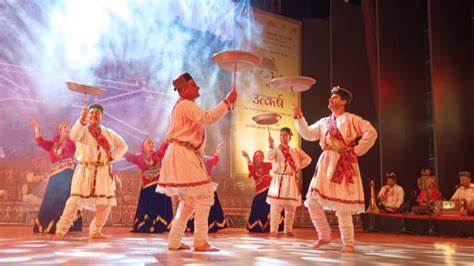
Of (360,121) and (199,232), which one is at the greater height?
(360,121)

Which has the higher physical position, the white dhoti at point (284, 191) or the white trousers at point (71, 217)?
the white dhoti at point (284, 191)

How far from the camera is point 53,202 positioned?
6.07m

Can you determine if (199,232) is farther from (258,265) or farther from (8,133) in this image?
(8,133)

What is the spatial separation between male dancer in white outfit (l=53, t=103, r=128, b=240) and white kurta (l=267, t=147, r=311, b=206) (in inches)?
94.8

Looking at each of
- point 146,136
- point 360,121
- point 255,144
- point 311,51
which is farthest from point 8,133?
point 311,51

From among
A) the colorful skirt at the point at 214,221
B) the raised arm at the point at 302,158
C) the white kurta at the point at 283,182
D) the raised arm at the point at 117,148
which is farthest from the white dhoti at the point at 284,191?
the raised arm at the point at 117,148

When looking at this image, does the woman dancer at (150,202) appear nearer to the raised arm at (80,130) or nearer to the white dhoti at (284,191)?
the white dhoti at (284,191)

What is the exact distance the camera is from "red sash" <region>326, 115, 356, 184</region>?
400 cm

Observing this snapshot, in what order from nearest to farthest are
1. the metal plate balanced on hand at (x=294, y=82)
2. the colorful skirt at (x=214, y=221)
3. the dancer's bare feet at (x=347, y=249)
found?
the dancer's bare feet at (x=347, y=249), the metal plate balanced on hand at (x=294, y=82), the colorful skirt at (x=214, y=221)

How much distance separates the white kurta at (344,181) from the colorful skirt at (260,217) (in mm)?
3724

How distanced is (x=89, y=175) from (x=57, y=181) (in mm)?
1369

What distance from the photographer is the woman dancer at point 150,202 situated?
6773 millimetres

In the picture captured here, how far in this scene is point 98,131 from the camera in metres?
5.20

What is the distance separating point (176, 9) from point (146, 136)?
8.38ft
